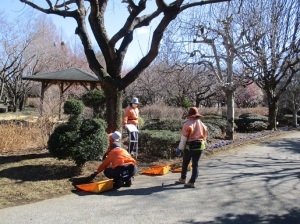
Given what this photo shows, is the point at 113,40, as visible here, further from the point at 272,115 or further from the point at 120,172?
the point at 272,115

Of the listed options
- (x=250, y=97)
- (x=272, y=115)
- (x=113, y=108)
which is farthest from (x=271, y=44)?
(x=250, y=97)

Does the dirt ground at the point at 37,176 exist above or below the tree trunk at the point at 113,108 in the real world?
below

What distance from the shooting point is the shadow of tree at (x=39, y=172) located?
6.88 m

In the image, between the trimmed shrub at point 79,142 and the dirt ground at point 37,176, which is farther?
the trimmed shrub at point 79,142

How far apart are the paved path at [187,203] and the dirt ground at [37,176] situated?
41cm

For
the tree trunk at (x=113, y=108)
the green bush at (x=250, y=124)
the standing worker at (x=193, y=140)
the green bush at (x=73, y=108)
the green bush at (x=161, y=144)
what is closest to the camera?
the standing worker at (x=193, y=140)

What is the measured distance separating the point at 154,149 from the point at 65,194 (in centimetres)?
452

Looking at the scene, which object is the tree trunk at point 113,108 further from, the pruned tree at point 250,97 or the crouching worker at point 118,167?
A: the pruned tree at point 250,97

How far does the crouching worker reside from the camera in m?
6.39

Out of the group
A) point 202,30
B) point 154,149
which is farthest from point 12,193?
point 202,30

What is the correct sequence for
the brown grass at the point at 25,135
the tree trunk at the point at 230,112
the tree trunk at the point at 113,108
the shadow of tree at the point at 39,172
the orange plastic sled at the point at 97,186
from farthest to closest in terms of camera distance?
the tree trunk at the point at 230,112
the brown grass at the point at 25,135
the tree trunk at the point at 113,108
the shadow of tree at the point at 39,172
the orange plastic sled at the point at 97,186

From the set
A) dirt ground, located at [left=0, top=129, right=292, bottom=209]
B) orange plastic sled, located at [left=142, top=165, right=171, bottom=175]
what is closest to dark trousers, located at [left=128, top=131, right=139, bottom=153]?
dirt ground, located at [left=0, top=129, right=292, bottom=209]


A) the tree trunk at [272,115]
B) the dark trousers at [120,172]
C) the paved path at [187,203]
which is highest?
the tree trunk at [272,115]

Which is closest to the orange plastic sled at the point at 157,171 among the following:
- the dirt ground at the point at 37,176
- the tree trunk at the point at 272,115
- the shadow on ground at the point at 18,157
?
the dirt ground at the point at 37,176
